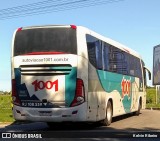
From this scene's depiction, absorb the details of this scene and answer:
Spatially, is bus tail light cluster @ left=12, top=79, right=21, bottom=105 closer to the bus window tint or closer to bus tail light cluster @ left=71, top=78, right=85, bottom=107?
bus tail light cluster @ left=71, top=78, right=85, bottom=107

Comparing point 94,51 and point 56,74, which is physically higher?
point 94,51

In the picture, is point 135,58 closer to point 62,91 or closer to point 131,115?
point 131,115

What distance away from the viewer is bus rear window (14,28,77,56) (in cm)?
1528

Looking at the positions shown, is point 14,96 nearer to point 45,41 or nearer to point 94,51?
point 45,41

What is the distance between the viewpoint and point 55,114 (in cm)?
1512

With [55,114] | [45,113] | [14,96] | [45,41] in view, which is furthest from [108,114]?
[45,41]

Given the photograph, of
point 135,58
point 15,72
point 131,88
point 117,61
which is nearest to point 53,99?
point 15,72

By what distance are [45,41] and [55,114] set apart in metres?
2.57

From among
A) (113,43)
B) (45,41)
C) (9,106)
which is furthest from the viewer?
(9,106)

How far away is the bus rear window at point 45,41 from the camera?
1528 centimetres

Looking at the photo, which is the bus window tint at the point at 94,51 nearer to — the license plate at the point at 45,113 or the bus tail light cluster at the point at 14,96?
the license plate at the point at 45,113

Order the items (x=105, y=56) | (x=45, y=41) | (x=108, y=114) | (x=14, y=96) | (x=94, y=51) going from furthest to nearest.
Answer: (x=108, y=114) < (x=105, y=56) < (x=94, y=51) < (x=14, y=96) < (x=45, y=41)

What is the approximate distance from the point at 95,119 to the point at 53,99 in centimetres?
188

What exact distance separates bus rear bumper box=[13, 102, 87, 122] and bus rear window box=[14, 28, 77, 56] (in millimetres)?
1969
